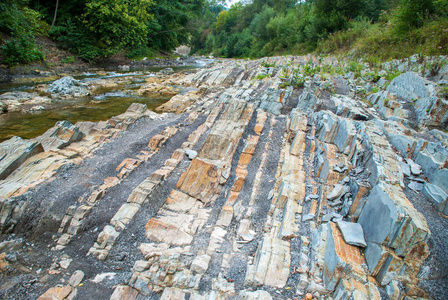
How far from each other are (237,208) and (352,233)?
2.26 meters

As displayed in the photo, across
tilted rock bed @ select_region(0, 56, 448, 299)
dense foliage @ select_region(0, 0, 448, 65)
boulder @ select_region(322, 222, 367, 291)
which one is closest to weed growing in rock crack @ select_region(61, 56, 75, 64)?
dense foliage @ select_region(0, 0, 448, 65)

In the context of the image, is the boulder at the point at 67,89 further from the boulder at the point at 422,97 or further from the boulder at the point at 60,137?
the boulder at the point at 422,97

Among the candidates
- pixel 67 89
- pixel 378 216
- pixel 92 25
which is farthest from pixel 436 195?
pixel 92 25

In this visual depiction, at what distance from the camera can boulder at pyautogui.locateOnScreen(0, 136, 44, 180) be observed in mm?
5957

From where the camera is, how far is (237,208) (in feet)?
17.2

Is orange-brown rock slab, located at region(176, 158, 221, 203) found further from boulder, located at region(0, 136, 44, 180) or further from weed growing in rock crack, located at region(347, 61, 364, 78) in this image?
weed growing in rock crack, located at region(347, 61, 364, 78)

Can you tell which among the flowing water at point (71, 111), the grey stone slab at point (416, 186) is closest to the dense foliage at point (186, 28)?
the flowing water at point (71, 111)

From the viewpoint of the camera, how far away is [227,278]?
12.5ft

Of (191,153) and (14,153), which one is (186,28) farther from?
(14,153)

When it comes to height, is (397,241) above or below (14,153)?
above

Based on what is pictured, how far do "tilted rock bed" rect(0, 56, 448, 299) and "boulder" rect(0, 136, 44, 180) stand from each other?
31 mm

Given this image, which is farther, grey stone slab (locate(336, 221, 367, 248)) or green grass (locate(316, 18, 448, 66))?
green grass (locate(316, 18, 448, 66))

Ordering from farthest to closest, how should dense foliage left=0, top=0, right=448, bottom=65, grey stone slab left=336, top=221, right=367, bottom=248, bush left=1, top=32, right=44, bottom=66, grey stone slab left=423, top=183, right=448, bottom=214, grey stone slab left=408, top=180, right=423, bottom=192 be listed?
bush left=1, top=32, right=44, bottom=66, dense foliage left=0, top=0, right=448, bottom=65, grey stone slab left=408, top=180, right=423, bottom=192, grey stone slab left=423, top=183, right=448, bottom=214, grey stone slab left=336, top=221, right=367, bottom=248

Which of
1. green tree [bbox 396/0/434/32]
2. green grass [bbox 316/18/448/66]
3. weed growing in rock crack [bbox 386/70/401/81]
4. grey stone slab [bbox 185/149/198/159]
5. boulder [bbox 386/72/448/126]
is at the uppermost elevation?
green tree [bbox 396/0/434/32]
